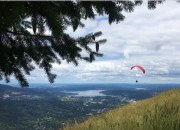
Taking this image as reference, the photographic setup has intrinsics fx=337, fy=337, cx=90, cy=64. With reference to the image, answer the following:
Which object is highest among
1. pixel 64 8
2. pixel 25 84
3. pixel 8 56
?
pixel 64 8

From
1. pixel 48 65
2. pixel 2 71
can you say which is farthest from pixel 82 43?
pixel 2 71

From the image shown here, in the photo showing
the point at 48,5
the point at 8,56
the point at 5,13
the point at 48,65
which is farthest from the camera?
the point at 48,65

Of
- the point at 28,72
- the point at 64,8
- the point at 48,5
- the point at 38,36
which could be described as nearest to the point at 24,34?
the point at 38,36

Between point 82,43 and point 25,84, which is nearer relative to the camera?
point 25,84

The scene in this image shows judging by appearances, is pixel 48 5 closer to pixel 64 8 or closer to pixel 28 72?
pixel 64 8

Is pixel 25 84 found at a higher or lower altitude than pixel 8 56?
lower

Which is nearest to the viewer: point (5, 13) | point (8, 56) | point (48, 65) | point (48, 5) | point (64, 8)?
point (5, 13)

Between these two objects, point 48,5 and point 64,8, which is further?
point 64,8

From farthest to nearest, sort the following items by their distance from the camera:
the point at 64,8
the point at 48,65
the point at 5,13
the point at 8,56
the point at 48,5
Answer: the point at 48,65
the point at 8,56
the point at 64,8
the point at 48,5
the point at 5,13

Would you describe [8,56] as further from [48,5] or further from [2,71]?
[48,5]
